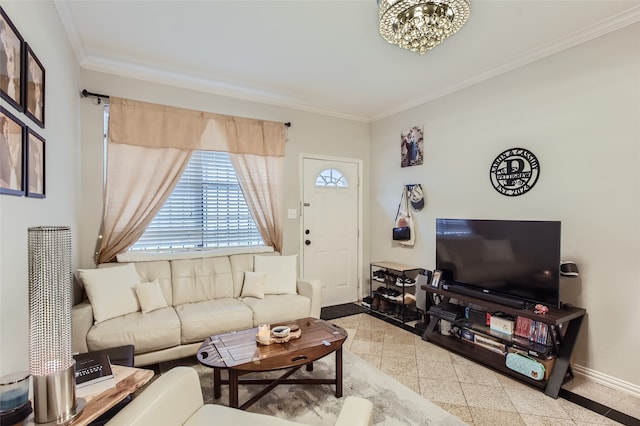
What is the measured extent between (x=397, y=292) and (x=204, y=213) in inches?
101

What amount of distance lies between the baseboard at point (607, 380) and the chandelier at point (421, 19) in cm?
282

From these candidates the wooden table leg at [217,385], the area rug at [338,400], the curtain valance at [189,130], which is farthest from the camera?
the curtain valance at [189,130]

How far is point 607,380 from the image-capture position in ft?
8.11

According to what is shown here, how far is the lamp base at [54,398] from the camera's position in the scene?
1.06m

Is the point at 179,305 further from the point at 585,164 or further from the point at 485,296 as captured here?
the point at 585,164

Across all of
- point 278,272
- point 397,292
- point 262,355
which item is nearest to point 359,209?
point 397,292

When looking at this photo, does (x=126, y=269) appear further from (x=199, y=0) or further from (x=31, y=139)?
(x=199, y=0)

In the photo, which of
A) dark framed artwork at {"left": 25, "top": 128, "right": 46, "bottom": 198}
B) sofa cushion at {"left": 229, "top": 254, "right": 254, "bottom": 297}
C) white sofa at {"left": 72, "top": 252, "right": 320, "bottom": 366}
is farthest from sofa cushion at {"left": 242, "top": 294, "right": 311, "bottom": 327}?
dark framed artwork at {"left": 25, "top": 128, "right": 46, "bottom": 198}

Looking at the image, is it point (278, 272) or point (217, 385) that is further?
point (278, 272)

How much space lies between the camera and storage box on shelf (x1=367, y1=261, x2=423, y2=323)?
12.9ft

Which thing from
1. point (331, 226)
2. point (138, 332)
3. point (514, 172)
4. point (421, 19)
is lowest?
point (138, 332)

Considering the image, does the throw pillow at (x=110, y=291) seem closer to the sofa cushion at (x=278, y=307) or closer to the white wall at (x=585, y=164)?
the sofa cushion at (x=278, y=307)

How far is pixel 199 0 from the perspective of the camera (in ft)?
7.19

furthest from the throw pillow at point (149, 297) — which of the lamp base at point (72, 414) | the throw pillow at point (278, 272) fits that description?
the lamp base at point (72, 414)
